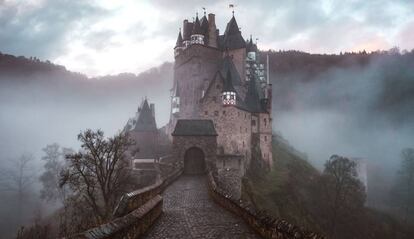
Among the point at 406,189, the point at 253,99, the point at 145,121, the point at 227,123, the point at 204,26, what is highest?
the point at 204,26

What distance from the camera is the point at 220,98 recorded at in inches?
2223

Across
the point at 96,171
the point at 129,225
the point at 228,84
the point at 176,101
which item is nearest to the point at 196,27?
the point at 176,101

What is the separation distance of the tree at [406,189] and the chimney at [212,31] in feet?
136

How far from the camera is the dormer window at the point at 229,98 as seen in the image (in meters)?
55.4

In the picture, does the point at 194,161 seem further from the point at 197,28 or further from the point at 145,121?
the point at 197,28

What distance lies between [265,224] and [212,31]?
6186 centimetres

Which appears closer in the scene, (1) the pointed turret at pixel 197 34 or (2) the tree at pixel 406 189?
(1) the pointed turret at pixel 197 34

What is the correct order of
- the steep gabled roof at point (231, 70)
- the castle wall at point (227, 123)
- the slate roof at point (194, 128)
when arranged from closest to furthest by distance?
1. the slate roof at point (194, 128)
2. the castle wall at point (227, 123)
3. the steep gabled roof at point (231, 70)

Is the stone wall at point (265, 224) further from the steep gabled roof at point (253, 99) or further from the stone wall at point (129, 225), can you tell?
the steep gabled roof at point (253, 99)

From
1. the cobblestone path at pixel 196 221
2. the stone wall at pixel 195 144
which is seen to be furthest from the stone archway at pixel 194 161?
the cobblestone path at pixel 196 221

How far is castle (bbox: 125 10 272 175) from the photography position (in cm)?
5544

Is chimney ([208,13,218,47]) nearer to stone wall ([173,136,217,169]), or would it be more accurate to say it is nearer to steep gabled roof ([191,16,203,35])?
steep gabled roof ([191,16,203,35])

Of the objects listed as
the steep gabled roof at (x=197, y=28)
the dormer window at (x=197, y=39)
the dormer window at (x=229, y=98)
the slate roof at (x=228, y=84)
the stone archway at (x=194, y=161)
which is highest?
the steep gabled roof at (x=197, y=28)

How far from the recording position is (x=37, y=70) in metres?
147
